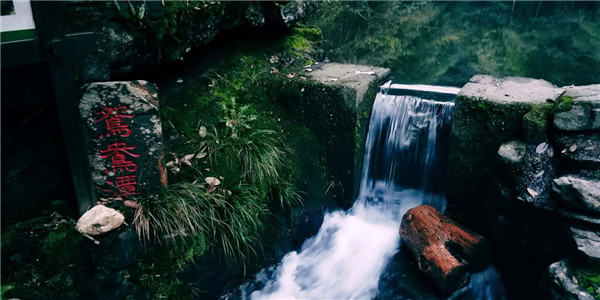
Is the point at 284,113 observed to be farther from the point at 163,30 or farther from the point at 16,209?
the point at 16,209

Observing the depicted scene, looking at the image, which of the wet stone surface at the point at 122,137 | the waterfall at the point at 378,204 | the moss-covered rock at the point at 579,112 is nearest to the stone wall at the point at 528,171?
the moss-covered rock at the point at 579,112

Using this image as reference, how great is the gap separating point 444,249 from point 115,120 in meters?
3.69

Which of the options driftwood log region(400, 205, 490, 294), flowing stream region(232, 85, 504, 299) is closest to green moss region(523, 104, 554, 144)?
flowing stream region(232, 85, 504, 299)

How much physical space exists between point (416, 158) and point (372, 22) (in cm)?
758

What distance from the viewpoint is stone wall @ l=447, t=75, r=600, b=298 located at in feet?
12.5

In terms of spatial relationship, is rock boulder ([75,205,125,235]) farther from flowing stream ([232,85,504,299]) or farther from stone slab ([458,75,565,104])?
stone slab ([458,75,565,104])

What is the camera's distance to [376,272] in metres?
4.82

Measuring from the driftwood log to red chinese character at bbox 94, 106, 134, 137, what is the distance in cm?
345

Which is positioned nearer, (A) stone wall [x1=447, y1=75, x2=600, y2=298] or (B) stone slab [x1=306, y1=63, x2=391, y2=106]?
(A) stone wall [x1=447, y1=75, x2=600, y2=298]

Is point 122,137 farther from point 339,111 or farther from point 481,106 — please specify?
point 481,106

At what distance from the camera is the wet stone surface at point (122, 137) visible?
3.30m

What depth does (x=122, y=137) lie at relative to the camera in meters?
3.44

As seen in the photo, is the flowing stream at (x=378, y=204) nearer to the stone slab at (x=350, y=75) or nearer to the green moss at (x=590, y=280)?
the stone slab at (x=350, y=75)

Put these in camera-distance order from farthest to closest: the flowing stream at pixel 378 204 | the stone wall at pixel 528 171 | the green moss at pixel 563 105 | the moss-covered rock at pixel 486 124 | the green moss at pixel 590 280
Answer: the flowing stream at pixel 378 204 < the moss-covered rock at pixel 486 124 < the green moss at pixel 563 105 < the stone wall at pixel 528 171 < the green moss at pixel 590 280
